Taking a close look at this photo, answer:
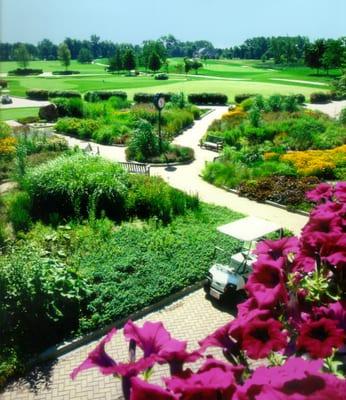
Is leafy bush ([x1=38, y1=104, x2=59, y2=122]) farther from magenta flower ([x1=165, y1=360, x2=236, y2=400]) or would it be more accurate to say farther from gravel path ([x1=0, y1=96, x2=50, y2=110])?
magenta flower ([x1=165, y1=360, x2=236, y2=400])

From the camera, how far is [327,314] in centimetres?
183

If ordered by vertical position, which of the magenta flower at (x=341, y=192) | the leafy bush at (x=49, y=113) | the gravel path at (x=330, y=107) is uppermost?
the magenta flower at (x=341, y=192)

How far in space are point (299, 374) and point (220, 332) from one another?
56cm

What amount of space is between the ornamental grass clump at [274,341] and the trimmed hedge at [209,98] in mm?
45213

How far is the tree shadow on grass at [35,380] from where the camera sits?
22.1 feet

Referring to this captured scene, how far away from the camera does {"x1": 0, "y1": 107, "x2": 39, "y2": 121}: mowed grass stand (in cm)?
3936

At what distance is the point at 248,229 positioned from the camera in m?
9.58

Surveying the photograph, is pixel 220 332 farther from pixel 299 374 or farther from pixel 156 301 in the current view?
pixel 156 301

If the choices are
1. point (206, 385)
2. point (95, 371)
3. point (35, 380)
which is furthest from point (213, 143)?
point (206, 385)

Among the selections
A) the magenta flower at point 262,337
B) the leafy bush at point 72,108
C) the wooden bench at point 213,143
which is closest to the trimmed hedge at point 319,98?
the leafy bush at point 72,108

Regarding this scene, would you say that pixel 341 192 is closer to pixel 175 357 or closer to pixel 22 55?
pixel 175 357

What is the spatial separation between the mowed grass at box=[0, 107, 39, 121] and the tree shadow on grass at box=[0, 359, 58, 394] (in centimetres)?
3464

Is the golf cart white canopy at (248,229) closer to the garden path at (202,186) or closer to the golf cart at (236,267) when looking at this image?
the golf cart at (236,267)

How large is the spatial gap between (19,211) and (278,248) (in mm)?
11302
